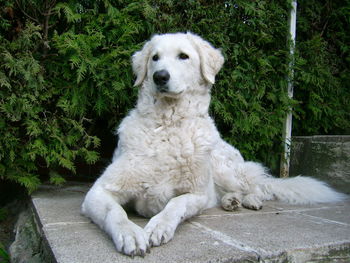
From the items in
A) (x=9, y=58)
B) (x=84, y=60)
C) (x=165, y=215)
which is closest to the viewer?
(x=165, y=215)

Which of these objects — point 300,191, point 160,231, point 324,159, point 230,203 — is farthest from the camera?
point 324,159

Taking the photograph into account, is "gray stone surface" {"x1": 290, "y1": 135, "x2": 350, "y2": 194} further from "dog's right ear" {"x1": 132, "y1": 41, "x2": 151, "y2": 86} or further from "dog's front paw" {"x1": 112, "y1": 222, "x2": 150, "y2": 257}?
"dog's front paw" {"x1": 112, "y1": 222, "x2": 150, "y2": 257}

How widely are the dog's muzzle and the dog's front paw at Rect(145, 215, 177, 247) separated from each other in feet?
2.95

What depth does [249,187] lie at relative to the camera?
10.3ft

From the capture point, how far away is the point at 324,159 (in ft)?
12.4

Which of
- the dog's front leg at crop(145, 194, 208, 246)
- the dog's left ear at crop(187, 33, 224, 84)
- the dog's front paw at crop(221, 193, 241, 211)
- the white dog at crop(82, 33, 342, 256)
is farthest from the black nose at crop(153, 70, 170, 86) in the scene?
the dog's front paw at crop(221, 193, 241, 211)

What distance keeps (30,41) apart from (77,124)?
0.78 m

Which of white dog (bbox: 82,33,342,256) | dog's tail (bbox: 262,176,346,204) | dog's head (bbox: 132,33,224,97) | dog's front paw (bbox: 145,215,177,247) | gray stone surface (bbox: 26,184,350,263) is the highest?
dog's head (bbox: 132,33,224,97)

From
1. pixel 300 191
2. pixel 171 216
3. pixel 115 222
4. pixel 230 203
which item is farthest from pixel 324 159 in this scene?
pixel 115 222

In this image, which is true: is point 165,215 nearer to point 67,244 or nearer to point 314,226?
point 67,244

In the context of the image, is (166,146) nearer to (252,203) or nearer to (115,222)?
(115,222)

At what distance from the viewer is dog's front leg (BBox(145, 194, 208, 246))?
1.76 m

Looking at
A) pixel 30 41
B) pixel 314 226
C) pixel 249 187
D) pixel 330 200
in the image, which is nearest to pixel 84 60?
pixel 30 41

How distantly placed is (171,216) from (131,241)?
37 cm
